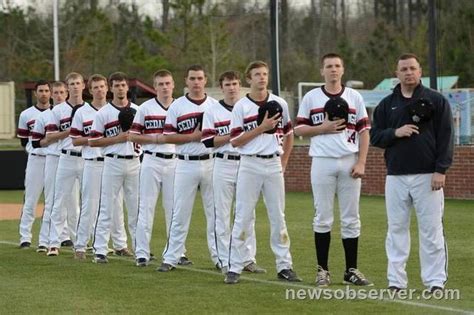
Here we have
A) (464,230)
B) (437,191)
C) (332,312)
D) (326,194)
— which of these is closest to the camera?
(332,312)

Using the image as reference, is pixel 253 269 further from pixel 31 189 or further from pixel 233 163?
pixel 31 189

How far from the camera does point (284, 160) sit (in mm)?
10625

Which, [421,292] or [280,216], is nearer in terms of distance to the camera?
[421,292]

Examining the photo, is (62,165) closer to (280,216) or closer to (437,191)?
(280,216)

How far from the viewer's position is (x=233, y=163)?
11.2 metres

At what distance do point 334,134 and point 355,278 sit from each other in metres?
1.31

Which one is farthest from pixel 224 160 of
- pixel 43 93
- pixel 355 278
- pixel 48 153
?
pixel 43 93

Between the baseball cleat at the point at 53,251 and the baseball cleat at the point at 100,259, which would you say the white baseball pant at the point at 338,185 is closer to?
the baseball cleat at the point at 100,259

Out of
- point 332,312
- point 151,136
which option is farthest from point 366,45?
point 332,312

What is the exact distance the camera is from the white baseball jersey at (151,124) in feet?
39.8

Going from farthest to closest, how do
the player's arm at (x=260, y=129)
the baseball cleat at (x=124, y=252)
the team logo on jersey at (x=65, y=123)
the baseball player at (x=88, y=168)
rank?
the team logo on jersey at (x=65, y=123)
the baseball cleat at (x=124, y=252)
the baseball player at (x=88, y=168)
the player's arm at (x=260, y=129)

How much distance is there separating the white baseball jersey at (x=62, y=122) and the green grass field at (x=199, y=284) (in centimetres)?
135

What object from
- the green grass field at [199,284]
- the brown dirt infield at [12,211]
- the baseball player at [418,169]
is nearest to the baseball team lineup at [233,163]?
the baseball player at [418,169]

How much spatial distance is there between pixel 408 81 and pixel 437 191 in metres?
0.95
